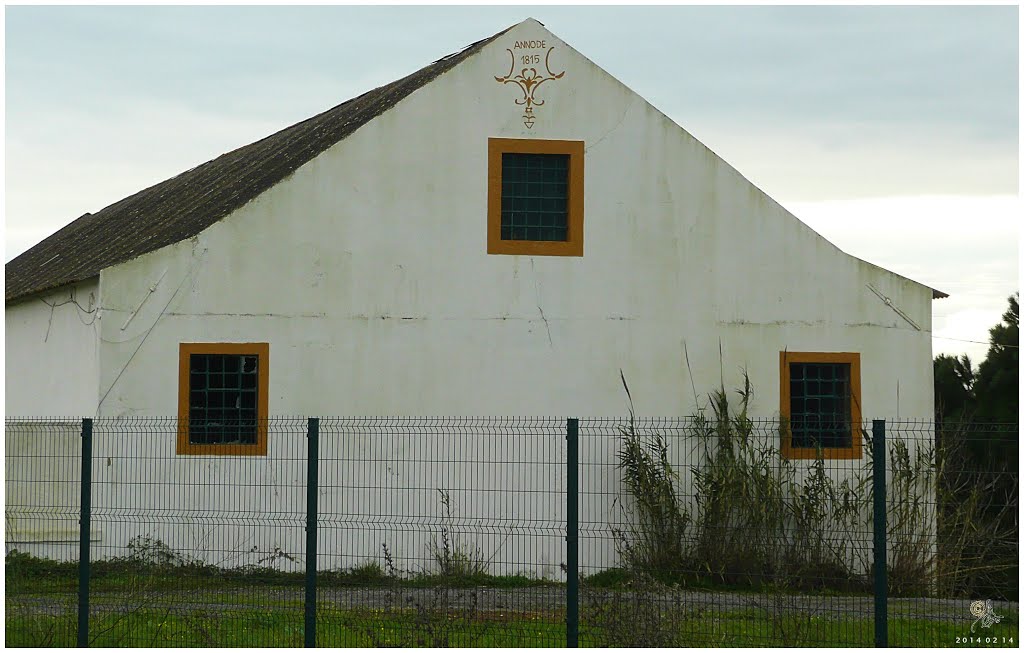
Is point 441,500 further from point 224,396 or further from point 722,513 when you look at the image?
point 722,513

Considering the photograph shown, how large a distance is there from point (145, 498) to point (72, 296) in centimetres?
362

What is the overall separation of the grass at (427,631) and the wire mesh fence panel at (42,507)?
1.69 meters

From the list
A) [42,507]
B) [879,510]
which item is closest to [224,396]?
[42,507]

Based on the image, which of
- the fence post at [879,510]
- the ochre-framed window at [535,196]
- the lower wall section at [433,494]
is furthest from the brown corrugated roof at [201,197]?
the fence post at [879,510]

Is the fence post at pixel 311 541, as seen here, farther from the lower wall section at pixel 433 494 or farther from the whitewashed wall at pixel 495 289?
the whitewashed wall at pixel 495 289

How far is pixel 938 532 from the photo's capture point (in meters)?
16.8

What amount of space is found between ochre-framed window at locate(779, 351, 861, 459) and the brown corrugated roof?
607 cm

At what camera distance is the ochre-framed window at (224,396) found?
16672 mm

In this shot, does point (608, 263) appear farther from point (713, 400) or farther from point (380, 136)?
point (380, 136)

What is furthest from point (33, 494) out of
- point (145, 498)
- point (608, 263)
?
point (608, 263)

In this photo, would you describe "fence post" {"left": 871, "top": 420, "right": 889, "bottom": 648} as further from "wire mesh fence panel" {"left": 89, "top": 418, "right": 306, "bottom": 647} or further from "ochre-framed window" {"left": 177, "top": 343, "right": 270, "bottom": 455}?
"ochre-framed window" {"left": 177, "top": 343, "right": 270, "bottom": 455}

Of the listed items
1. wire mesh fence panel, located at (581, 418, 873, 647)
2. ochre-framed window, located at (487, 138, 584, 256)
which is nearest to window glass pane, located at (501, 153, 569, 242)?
ochre-framed window, located at (487, 138, 584, 256)

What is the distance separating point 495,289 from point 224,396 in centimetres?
376

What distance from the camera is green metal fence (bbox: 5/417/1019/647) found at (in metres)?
13.3
